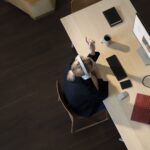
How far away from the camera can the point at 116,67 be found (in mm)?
3148

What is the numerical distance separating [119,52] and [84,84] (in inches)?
16.9

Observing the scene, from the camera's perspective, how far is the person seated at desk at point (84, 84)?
3014mm

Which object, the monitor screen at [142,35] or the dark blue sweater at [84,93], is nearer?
the monitor screen at [142,35]

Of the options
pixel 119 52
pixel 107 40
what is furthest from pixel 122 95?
pixel 107 40

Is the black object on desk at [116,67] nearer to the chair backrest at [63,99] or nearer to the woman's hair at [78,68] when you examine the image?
the woman's hair at [78,68]

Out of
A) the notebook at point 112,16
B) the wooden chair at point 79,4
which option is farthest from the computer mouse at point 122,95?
the wooden chair at point 79,4

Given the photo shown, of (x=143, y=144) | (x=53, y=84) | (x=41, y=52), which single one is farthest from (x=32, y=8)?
(x=143, y=144)

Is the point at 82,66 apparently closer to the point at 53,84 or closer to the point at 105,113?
the point at 105,113

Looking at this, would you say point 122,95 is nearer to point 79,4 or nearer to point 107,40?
point 107,40

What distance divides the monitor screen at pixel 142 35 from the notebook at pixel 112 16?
27cm

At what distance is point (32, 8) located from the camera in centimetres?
409

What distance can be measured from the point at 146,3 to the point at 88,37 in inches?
48.0

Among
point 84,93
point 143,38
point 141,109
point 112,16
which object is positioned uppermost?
point 112,16

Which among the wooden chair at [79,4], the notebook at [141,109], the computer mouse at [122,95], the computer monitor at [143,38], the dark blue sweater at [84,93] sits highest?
the wooden chair at [79,4]
